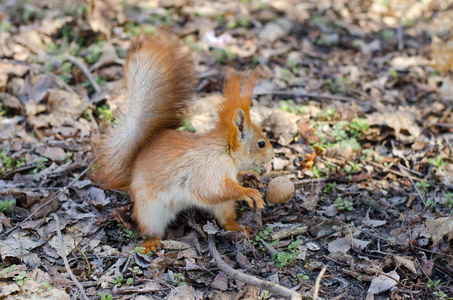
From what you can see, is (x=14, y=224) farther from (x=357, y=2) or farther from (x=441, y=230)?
(x=357, y=2)

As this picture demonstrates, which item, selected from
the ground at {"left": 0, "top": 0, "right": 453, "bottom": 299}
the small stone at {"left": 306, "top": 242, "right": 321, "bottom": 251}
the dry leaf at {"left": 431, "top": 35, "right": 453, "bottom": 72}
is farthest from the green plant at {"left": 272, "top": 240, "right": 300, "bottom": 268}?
the dry leaf at {"left": 431, "top": 35, "right": 453, "bottom": 72}

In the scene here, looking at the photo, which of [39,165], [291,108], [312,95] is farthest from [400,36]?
[39,165]

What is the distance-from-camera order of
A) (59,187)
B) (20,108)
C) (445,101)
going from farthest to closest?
(445,101) < (20,108) < (59,187)

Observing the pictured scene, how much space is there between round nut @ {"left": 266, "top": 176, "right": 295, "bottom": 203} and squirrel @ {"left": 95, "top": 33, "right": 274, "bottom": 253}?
21 cm

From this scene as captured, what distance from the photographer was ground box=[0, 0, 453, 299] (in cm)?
251

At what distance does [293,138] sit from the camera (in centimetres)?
374

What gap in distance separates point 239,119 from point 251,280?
0.97 meters

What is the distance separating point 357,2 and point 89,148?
4616 mm

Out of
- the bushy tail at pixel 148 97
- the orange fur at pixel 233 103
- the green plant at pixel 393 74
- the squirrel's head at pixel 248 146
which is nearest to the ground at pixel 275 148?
the green plant at pixel 393 74

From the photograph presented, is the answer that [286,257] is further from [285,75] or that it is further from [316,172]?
[285,75]

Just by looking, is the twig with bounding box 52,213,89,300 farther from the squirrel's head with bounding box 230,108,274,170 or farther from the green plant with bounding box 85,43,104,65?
the green plant with bounding box 85,43,104,65

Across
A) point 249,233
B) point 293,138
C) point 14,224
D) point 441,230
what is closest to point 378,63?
point 293,138

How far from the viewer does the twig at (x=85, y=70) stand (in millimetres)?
4191

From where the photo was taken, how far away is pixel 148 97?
2.77 meters
